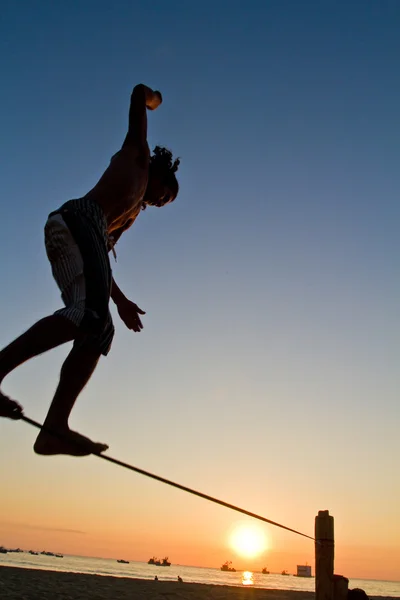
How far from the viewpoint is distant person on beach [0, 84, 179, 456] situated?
2434mm

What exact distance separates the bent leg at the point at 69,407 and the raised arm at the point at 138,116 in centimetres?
141

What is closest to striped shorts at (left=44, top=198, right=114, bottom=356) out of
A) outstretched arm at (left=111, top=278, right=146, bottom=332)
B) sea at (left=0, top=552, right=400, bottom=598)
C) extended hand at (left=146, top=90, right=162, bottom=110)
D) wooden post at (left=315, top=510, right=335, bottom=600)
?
extended hand at (left=146, top=90, right=162, bottom=110)

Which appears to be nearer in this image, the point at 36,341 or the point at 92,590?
the point at 36,341

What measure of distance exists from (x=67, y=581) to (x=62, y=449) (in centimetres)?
1810

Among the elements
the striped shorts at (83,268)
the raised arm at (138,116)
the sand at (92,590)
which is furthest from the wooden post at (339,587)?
the sand at (92,590)

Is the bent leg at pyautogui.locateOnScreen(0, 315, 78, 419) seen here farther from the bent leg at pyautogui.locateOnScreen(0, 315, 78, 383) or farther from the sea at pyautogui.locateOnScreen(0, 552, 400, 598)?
the sea at pyautogui.locateOnScreen(0, 552, 400, 598)

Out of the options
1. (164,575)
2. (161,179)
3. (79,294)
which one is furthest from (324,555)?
(164,575)

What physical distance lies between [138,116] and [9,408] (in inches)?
78.7

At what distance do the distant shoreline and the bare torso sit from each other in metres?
12.7

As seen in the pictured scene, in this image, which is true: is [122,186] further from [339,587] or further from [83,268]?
[339,587]

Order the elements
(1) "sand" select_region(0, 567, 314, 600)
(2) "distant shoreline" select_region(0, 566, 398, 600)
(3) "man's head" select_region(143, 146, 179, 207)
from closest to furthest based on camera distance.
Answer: (3) "man's head" select_region(143, 146, 179, 207), (1) "sand" select_region(0, 567, 314, 600), (2) "distant shoreline" select_region(0, 566, 398, 600)

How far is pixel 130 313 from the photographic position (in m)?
4.02

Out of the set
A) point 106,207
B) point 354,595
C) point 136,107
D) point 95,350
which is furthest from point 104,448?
point 354,595

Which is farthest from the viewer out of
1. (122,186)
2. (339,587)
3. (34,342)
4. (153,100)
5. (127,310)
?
(127,310)
